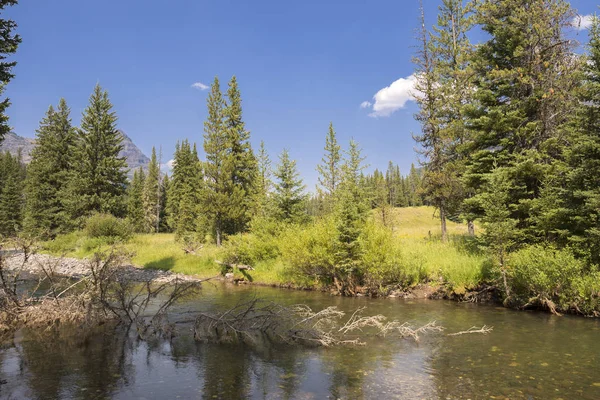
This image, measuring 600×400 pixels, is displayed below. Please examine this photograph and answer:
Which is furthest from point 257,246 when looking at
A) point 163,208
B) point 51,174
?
point 163,208

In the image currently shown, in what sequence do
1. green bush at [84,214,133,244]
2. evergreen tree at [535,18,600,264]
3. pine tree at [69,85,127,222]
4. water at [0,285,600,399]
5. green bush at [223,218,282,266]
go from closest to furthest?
water at [0,285,600,399] → evergreen tree at [535,18,600,264] → green bush at [223,218,282,266] → green bush at [84,214,133,244] → pine tree at [69,85,127,222]

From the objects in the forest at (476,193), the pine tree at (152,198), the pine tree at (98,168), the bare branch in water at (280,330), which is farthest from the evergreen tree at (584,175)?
the pine tree at (152,198)

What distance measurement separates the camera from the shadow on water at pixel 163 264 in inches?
1332

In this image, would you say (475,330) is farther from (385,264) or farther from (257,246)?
(257,246)

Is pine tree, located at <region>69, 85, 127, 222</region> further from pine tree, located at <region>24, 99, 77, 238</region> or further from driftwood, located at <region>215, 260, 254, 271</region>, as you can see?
driftwood, located at <region>215, 260, 254, 271</region>

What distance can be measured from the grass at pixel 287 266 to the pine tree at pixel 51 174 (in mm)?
5163

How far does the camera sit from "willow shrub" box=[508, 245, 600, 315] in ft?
49.8

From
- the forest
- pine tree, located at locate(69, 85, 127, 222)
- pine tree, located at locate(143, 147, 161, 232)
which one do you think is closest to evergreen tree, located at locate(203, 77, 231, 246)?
the forest

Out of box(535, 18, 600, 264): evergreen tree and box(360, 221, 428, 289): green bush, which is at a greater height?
box(535, 18, 600, 264): evergreen tree

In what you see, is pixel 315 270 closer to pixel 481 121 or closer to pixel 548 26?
pixel 481 121

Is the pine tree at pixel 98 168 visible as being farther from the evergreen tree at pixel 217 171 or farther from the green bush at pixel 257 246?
the green bush at pixel 257 246

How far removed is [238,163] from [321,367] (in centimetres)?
3331

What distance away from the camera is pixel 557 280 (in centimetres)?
1584

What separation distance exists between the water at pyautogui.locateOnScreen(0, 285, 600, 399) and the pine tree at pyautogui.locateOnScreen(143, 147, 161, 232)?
211ft
